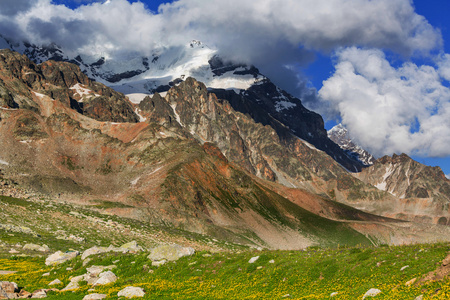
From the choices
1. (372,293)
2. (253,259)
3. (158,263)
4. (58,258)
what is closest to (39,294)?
(158,263)

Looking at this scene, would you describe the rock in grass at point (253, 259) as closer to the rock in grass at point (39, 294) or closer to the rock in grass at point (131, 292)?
the rock in grass at point (131, 292)

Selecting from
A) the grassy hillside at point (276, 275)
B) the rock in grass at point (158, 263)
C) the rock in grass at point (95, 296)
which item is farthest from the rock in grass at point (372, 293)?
the rock in grass at point (158, 263)

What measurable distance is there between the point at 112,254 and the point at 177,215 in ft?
419

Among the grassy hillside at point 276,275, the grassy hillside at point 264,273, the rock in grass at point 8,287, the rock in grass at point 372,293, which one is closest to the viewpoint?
the rock in grass at point 372,293

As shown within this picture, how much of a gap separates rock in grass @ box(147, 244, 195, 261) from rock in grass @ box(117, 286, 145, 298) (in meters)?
9.16

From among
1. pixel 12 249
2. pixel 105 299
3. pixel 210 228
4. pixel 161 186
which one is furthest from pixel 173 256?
pixel 161 186

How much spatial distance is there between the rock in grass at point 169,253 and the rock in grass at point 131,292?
9.16 m

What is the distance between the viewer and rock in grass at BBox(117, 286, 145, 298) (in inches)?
1195

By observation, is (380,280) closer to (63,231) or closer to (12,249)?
(12,249)

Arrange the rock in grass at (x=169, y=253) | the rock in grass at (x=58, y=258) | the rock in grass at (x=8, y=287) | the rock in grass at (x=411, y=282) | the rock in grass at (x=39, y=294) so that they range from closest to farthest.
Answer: the rock in grass at (x=411, y=282), the rock in grass at (x=8, y=287), the rock in grass at (x=39, y=294), the rock in grass at (x=169, y=253), the rock in grass at (x=58, y=258)

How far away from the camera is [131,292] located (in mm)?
30656

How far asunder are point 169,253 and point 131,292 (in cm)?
1090

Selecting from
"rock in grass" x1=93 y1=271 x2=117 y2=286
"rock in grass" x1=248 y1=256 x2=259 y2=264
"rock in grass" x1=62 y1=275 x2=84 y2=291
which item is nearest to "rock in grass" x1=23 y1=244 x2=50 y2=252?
"rock in grass" x1=62 y1=275 x2=84 y2=291

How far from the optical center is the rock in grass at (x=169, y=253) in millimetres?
40641
